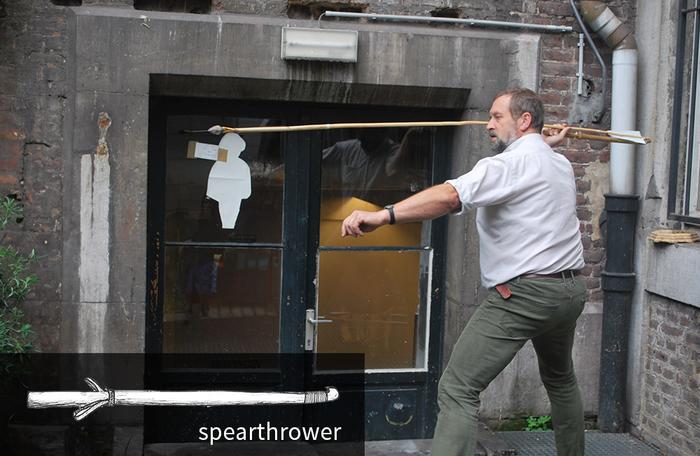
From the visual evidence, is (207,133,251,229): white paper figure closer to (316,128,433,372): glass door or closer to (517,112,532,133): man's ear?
(316,128,433,372): glass door

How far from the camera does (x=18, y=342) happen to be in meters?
4.80

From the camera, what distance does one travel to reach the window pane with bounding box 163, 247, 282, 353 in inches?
233

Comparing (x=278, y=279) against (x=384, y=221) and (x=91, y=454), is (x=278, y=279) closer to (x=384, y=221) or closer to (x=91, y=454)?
(x=91, y=454)

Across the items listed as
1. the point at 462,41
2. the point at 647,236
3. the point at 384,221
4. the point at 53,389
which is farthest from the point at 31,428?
the point at 647,236

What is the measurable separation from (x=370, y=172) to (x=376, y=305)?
2.92 feet

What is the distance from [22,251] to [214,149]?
130 centimetres

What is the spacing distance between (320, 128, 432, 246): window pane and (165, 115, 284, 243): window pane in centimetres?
33

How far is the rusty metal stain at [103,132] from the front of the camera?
5.40 metres

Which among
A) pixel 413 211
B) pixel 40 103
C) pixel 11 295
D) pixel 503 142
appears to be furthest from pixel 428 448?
pixel 40 103

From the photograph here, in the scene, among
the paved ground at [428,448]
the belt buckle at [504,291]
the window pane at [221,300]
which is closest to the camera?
the belt buckle at [504,291]

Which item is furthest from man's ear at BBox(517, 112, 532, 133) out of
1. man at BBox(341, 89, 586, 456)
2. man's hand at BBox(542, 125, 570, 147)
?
man's hand at BBox(542, 125, 570, 147)

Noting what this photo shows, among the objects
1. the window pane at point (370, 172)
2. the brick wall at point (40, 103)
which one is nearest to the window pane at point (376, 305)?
the window pane at point (370, 172)

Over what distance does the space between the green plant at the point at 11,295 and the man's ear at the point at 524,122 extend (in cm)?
261

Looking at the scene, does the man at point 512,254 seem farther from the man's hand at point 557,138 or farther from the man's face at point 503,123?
the man's hand at point 557,138
